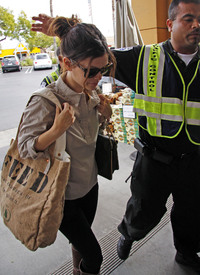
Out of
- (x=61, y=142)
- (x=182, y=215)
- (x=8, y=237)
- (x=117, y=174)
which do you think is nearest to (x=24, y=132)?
(x=61, y=142)

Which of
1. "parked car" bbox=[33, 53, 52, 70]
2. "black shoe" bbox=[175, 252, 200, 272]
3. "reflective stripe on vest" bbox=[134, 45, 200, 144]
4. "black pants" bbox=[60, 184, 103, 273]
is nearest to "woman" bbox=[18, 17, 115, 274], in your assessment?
"black pants" bbox=[60, 184, 103, 273]

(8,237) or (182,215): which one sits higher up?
(182,215)

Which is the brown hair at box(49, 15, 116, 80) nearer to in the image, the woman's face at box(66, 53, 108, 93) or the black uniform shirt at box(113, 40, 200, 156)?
the woman's face at box(66, 53, 108, 93)

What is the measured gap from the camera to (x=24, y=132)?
1.05 metres

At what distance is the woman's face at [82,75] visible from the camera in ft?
3.49

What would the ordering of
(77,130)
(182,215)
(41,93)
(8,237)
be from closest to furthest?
(41,93)
(77,130)
(182,215)
(8,237)

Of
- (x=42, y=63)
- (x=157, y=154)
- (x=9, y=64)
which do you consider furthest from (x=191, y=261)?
(x=9, y=64)

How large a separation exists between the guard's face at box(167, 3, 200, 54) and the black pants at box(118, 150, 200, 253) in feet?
2.07

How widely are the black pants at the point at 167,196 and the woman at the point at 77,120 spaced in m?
0.38

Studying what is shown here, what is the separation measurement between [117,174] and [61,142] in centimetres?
209

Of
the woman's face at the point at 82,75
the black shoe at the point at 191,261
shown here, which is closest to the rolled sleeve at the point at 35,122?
the woman's face at the point at 82,75

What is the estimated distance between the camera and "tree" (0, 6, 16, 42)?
17.1 metres

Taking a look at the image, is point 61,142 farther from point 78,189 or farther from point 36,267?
point 36,267

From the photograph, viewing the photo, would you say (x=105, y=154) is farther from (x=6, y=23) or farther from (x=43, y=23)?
(x=6, y=23)
